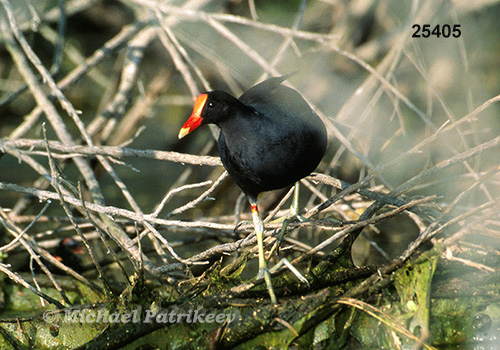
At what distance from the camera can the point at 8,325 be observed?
8.63ft

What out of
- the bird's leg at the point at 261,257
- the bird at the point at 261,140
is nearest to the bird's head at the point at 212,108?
the bird at the point at 261,140

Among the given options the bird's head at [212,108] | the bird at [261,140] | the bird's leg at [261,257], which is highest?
the bird's head at [212,108]

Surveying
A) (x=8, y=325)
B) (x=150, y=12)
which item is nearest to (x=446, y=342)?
(x=8, y=325)

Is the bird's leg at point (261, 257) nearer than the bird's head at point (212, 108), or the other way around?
the bird's leg at point (261, 257)

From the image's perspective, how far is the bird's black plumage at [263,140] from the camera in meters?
2.31

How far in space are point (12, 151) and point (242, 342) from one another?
1.79 metres

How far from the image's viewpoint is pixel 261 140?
7.56ft

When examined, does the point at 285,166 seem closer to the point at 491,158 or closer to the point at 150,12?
the point at 150,12

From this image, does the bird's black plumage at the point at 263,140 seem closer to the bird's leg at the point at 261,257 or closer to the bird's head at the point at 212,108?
the bird's head at the point at 212,108

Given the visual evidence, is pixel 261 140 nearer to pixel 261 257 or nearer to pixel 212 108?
pixel 212 108

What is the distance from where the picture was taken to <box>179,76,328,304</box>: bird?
231 centimetres

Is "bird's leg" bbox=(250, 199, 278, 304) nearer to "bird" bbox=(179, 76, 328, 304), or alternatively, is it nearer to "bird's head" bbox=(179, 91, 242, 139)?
"bird" bbox=(179, 76, 328, 304)

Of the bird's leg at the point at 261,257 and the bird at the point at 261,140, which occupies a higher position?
the bird at the point at 261,140

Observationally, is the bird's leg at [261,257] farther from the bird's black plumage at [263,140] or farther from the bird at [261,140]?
the bird's black plumage at [263,140]
